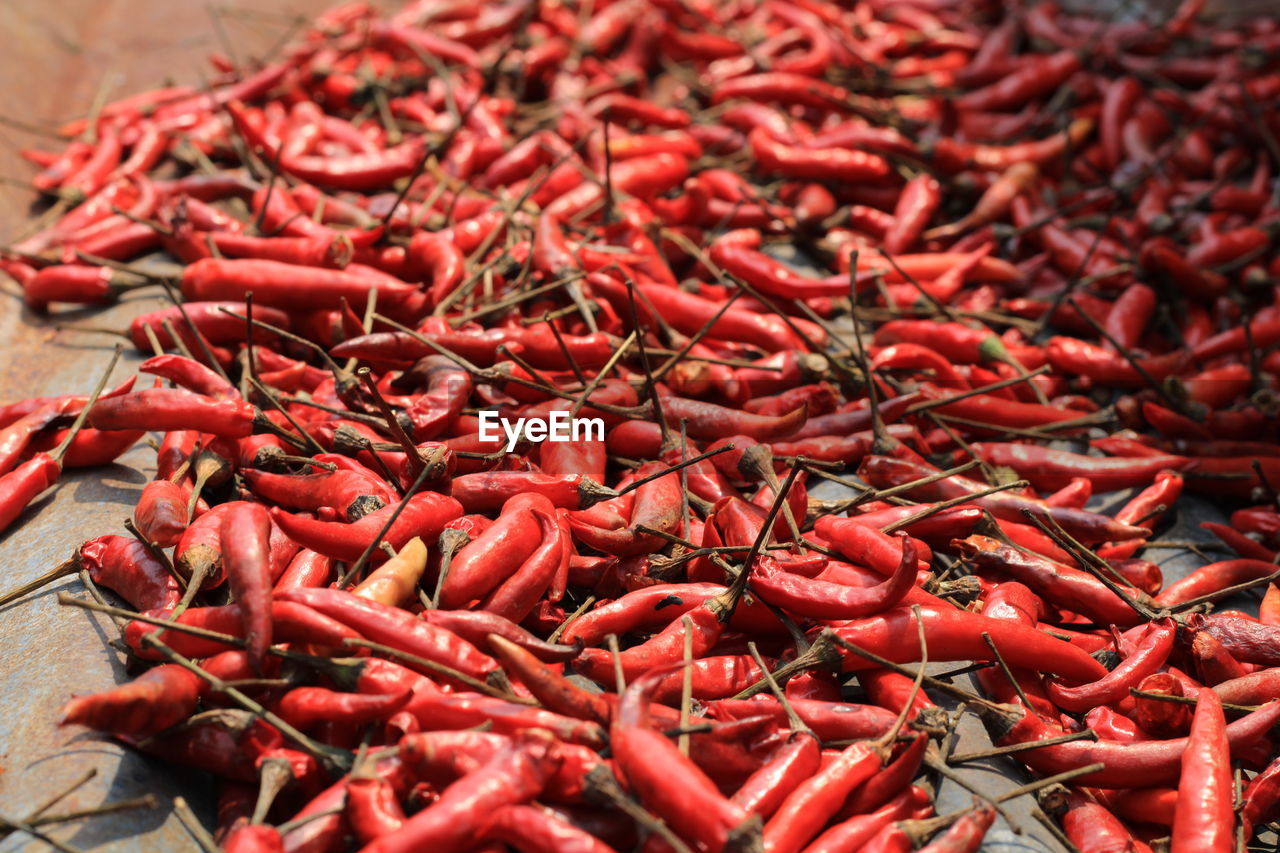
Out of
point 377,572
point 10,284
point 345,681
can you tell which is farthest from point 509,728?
point 10,284

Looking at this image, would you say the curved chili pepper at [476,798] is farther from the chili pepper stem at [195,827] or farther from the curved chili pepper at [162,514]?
the curved chili pepper at [162,514]

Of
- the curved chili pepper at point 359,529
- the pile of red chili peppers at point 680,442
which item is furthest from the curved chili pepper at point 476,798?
the curved chili pepper at point 359,529

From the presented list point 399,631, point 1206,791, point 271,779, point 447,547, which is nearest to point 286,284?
point 447,547

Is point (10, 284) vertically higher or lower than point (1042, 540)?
higher

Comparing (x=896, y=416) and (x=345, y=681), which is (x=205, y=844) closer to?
(x=345, y=681)

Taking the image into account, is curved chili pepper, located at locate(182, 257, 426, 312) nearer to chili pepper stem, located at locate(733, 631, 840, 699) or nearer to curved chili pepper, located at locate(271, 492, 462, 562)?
curved chili pepper, located at locate(271, 492, 462, 562)

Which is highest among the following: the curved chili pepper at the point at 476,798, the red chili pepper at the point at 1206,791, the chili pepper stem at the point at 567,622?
the curved chili pepper at the point at 476,798

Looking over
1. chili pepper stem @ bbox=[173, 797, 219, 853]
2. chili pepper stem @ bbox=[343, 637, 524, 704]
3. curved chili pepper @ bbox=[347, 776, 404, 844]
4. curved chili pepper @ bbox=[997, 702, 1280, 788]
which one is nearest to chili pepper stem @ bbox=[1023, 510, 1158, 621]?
curved chili pepper @ bbox=[997, 702, 1280, 788]

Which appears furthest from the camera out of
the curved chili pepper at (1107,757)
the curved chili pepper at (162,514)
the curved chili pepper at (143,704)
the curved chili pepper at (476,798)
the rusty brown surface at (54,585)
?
the curved chili pepper at (162,514)
